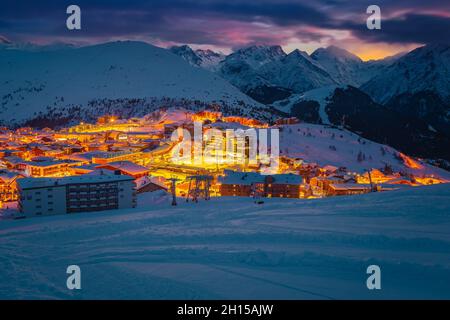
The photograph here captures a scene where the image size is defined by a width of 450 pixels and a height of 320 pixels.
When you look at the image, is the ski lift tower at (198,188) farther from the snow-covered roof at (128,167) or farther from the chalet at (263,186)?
the snow-covered roof at (128,167)

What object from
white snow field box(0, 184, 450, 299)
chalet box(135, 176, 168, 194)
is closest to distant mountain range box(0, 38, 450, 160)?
chalet box(135, 176, 168, 194)

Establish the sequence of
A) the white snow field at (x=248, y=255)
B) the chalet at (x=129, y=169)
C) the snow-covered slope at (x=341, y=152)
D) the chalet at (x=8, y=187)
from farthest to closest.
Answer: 1. the snow-covered slope at (x=341, y=152)
2. the chalet at (x=129, y=169)
3. the chalet at (x=8, y=187)
4. the white snow field at (x=248, y=255)

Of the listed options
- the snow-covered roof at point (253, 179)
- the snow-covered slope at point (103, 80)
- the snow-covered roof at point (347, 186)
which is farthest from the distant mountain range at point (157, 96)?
the snow-covered roof at point (253, 179)

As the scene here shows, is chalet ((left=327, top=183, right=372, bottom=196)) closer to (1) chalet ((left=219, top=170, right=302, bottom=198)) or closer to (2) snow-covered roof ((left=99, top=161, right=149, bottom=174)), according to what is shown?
(1) chalet ((left=219, top=170, right=302, bottom=198))

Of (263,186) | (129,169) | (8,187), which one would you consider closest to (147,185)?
(129,169)

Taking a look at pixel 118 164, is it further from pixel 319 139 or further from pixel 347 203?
pixel 319 139

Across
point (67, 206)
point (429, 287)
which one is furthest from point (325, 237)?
point (67, 206)
